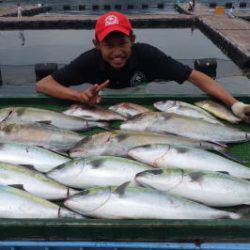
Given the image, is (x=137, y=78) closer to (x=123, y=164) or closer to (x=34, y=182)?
(x=123, y=164)

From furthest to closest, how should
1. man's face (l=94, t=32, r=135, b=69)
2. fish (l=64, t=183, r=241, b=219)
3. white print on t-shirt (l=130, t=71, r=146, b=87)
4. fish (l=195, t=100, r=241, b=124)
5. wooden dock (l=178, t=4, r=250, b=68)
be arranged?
wooden dock (l=178, t=4, r=250, b=68), white print on t-shirt (l=130, t=71, r=146, b=87), man's face (l=94, t=32, r=135, b=69), fish (l=195, t=100, r=241, b=124), fish (l=64, t=183, r=241, b=219)

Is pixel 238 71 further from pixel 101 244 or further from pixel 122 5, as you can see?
pixel 122 5

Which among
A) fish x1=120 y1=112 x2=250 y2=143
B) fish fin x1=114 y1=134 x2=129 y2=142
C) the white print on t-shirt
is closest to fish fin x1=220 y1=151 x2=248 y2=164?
fish x1=120 y1=112 x2=250 y2=143

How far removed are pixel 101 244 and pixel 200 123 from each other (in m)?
1.72

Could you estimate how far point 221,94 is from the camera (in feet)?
12.9

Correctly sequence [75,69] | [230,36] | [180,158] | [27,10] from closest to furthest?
1. [180,158]
2. [75,69]
3. [230,36]
4. [27,10]

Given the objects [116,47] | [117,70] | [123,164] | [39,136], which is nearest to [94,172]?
[123,164]

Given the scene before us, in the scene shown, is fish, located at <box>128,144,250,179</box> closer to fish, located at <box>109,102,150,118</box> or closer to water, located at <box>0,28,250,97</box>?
fish, located at <box>109,102,150,118</box>

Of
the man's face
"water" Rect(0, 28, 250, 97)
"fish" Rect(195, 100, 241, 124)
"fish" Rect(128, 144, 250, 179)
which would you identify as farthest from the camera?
"water" Rect(0, 28, 250, 97)

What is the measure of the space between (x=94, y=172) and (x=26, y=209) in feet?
1.77

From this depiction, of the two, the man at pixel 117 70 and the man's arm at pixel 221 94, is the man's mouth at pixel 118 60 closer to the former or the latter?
the man at pixel 117 70

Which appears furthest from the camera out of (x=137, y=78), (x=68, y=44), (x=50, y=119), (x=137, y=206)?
(x=68, y=44)

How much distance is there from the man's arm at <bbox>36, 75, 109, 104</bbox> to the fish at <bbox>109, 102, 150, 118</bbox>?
217mm

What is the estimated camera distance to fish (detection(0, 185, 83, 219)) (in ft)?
7.27
